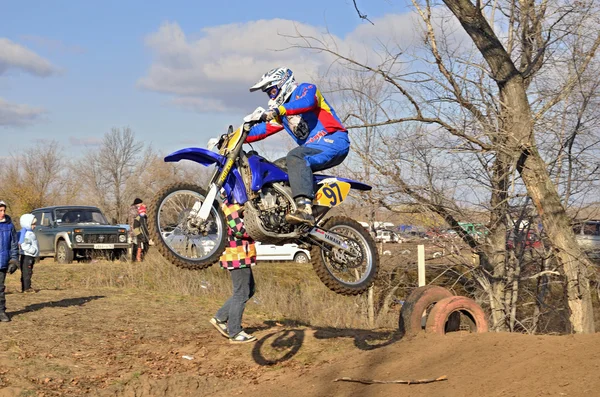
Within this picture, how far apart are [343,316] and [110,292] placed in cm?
526

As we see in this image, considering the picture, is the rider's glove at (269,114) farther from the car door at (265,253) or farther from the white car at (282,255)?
the white car at (282,255)

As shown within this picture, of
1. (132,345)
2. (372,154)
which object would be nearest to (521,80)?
(372,154)

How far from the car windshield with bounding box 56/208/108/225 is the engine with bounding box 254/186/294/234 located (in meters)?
16.2

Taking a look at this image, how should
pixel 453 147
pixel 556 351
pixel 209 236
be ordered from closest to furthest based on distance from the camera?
pixel 556 351 < pixel 209 236 < pixel 453 147

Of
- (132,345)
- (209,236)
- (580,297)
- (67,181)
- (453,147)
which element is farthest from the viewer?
(67,181)

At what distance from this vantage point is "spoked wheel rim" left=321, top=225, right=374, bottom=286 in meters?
7.25

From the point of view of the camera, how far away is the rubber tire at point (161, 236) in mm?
6539

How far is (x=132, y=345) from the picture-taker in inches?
412

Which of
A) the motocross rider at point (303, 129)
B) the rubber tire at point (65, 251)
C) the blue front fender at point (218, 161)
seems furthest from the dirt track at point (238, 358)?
the rubber tire at point (65, 251)

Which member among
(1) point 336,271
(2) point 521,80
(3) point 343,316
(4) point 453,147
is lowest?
(3) point 343,316

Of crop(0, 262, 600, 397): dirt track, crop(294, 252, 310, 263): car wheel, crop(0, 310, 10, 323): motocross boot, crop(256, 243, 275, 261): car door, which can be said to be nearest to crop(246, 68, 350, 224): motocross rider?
crop(0, 262, 600, 397): dirt track

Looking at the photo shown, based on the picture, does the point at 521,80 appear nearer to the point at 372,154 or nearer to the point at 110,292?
the point at 372,154

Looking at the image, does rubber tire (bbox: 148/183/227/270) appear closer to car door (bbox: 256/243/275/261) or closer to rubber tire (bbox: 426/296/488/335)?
rubber tire (bbox: 426/296/488/335)

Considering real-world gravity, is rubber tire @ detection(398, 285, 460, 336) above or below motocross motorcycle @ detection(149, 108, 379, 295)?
below
